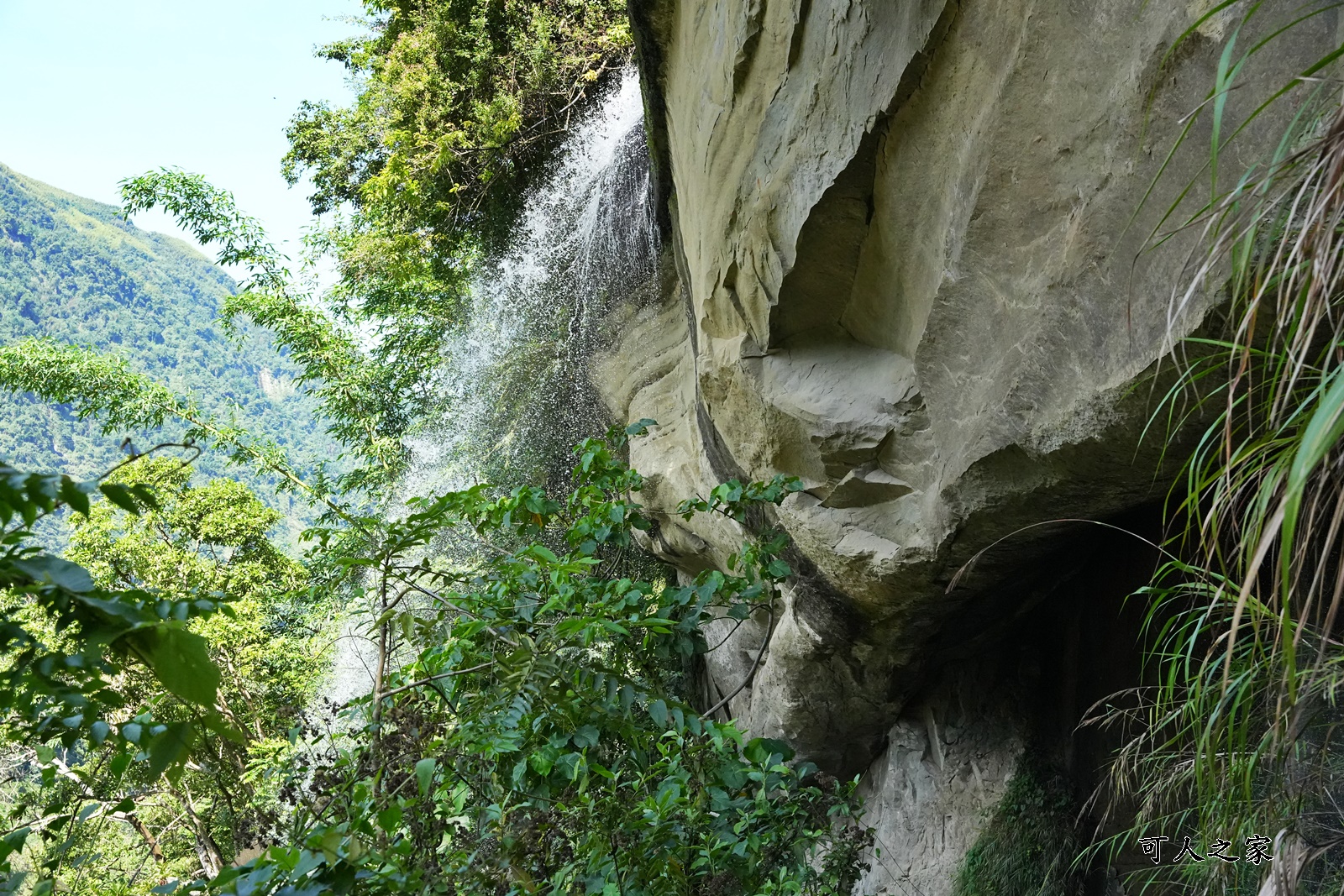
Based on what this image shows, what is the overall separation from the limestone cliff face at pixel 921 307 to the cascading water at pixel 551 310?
Answer: 2.03 meters

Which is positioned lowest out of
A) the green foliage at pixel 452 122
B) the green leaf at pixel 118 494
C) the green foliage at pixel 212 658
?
the green foliage at pixel 212 658

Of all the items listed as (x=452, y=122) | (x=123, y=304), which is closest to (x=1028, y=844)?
(x=452, y=122)

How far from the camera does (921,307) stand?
9.84ft

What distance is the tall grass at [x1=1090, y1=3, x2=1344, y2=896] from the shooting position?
1.08 meters

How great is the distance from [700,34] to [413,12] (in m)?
5.49

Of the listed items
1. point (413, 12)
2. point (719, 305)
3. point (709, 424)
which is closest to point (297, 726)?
point (719, 305)

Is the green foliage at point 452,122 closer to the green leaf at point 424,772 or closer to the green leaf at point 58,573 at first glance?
the green leaf at point 424,772

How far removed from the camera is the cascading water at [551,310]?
23.8 ft

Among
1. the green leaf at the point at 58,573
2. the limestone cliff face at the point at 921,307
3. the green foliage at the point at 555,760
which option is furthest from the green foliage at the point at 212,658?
the limestone cliff face at the point at 921,307

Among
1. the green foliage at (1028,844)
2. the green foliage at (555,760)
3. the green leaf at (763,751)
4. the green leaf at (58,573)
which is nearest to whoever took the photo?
the green leaf at (58,573)

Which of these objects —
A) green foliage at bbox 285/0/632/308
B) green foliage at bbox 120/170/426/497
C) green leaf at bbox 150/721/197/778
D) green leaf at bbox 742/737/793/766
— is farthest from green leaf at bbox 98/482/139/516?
green foliage at bbox 120/170/426/497

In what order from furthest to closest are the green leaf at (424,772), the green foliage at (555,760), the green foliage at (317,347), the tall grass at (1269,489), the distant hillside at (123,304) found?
the distant hillside at (123,304) → the green foliage at (317,347) → the green foliage at (555,760) → the green leaf at (424,772) → the tall grass at (1269,489)

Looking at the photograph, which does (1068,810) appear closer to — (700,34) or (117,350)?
(700,34)

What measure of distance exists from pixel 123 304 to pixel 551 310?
1595 inches
